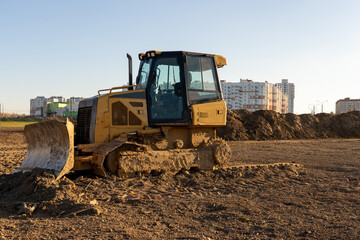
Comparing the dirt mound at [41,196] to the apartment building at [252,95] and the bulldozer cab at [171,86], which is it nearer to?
the bulldozer cab at [171,86]

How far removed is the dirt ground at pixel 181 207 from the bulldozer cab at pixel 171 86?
4.85 feet

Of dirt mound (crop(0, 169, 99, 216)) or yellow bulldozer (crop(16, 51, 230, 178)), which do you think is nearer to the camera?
dirt mound (crop(0, 169, 99, 216))

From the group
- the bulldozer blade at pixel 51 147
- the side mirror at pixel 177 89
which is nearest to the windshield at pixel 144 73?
the side mirror at pixel 177 89

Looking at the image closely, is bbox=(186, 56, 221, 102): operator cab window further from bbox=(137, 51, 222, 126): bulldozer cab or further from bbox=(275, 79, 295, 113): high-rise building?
bbox=(275, 79, 295, 113): high-rise building

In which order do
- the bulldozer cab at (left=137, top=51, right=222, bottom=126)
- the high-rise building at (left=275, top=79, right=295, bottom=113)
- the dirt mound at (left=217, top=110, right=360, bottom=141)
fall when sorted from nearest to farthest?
the bulldozer cab at (left=137, top=51, right=222, bottom=126) → the dirt mound at (left=217, top=110, right=360, bottom=141) → the high-rise building at (left=275, top=79, right=295, bottom=113)

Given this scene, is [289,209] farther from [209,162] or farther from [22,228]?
[22,228]

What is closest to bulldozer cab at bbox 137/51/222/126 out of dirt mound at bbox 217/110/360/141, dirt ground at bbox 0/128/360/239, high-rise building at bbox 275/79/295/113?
dirt ground at bbox 0/128/360/239

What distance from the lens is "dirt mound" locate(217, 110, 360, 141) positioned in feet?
82.9

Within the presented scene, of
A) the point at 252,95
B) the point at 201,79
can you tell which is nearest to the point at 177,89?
the point at 201,79

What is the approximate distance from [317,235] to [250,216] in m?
1.09

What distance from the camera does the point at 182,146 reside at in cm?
899

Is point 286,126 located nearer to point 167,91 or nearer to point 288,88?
point 167,91

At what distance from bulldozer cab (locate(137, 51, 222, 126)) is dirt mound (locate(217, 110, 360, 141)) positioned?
15976mm

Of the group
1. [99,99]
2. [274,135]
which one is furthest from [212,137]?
[274,135]
